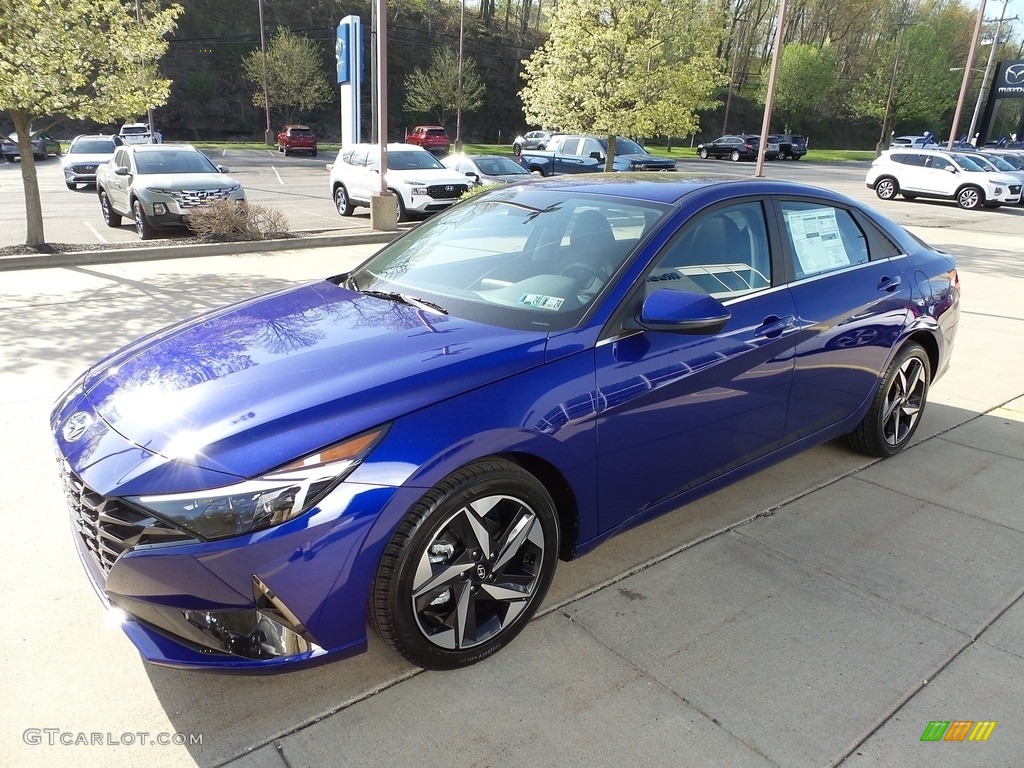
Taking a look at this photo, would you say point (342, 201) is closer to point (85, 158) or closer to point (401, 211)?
point (401, 211)

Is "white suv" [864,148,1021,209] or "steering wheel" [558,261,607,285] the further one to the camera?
"white suv" [864,148,1021,209]

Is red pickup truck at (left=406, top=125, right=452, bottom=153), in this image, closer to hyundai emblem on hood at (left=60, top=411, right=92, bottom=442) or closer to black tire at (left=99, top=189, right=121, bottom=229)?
black tire at (left=99, top=189, right=121, bottom=229)

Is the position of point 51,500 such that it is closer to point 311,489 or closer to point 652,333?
point 311,489

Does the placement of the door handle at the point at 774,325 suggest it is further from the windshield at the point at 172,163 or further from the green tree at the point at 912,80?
the green tree at the point at 912,80

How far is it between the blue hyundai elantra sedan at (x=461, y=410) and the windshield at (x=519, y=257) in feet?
0.05

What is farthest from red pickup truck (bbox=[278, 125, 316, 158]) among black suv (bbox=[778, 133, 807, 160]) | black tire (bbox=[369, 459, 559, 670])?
black tire (bbox=[369, 459, 559, 670])

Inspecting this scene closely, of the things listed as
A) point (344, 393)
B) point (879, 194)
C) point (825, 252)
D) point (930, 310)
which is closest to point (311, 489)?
point (344, 393)

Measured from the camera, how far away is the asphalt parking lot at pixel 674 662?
227 cm

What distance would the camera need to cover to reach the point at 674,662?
8.70 ft

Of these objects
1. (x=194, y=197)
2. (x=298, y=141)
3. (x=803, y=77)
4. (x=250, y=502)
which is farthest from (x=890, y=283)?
(x=803, y=77)

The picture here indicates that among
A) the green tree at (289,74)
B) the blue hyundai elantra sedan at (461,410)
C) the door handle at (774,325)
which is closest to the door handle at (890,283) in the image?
the blue hyundai elantra sedan at (461,410)

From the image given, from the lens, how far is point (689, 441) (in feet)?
10.3

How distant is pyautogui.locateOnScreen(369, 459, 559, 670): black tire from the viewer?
2291 mm

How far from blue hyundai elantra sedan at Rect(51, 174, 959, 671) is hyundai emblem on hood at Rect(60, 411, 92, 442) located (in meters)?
0.01
